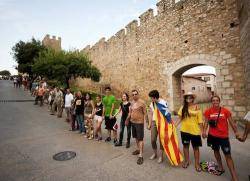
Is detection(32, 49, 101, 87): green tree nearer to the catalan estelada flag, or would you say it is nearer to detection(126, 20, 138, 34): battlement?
detection(126, 20, 138, 34): battlement

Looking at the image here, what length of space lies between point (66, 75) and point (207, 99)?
87.2ft

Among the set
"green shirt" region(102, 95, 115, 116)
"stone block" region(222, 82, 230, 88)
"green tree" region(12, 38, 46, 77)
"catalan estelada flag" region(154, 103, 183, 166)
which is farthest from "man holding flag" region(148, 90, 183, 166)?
"green tree" region(12, 38, 46, 77)

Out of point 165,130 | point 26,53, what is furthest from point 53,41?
point 165,130

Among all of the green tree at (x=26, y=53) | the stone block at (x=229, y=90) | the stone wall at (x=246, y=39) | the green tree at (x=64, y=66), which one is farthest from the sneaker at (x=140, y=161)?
the green tree at (x=26, y=53)

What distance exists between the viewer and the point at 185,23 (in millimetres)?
10453

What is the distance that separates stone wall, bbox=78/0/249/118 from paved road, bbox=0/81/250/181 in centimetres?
368

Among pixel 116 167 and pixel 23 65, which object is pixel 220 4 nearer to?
pixel 116 167

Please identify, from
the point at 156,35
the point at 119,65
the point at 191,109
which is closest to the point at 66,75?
the point at 119,65

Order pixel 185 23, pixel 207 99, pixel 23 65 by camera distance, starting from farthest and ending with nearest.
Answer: pixel 207 99, pixel 23 65, pixel 185 23

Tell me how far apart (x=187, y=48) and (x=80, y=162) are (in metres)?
7.94

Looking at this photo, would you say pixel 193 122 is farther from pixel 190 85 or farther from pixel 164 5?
pixel 190 85

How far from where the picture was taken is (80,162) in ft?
15.7

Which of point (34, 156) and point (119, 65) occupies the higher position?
point (119, 65)

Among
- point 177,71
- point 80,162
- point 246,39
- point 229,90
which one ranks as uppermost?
point 246,39
